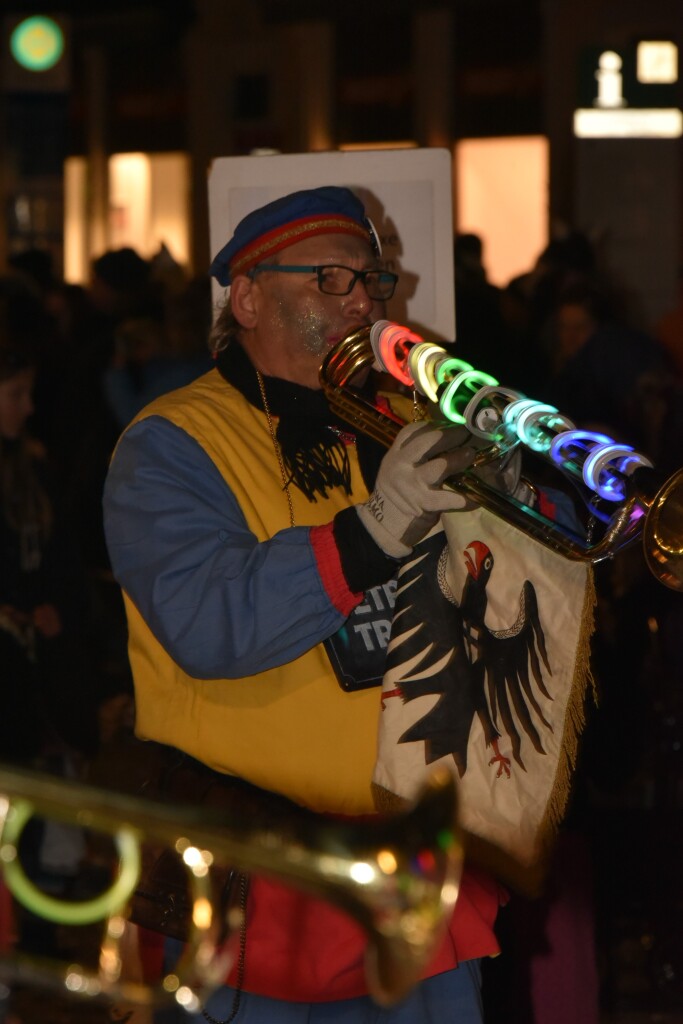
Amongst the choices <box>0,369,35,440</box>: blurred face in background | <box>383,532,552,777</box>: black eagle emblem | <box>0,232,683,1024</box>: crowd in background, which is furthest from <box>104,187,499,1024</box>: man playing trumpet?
<box>0,369,35,440</box>: blurred face in background

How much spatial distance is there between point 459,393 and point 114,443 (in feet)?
13.3

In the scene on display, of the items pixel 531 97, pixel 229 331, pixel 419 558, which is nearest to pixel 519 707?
pixel 419 558

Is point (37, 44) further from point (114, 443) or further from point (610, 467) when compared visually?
point (610, 467)

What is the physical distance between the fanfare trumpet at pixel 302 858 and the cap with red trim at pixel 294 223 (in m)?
1.86

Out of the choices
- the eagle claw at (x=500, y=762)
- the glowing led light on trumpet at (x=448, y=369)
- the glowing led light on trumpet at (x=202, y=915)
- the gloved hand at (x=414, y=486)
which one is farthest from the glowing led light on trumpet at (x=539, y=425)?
the glowing led light on trumpet at (x=202, y=915)

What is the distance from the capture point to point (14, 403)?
5.32 metres

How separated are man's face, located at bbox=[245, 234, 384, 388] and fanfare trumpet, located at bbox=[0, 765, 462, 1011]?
5.66 feet

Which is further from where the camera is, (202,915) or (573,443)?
(573,443)

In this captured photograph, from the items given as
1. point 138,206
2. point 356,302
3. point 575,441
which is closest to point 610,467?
point 575,441

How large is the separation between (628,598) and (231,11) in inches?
532

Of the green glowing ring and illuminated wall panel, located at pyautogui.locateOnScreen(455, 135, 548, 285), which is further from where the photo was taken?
illuminated wall panel, located at pyautogui.locateOnScreen(455, 135, 548, 285)

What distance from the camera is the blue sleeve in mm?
2750

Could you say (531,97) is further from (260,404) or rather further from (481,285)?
(260,404)

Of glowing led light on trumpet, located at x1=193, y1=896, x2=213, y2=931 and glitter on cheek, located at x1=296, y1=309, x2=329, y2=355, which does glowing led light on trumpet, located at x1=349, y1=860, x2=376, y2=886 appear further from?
glitter on cheek, located at x1=296, y1=309, x2=329, y2=355
